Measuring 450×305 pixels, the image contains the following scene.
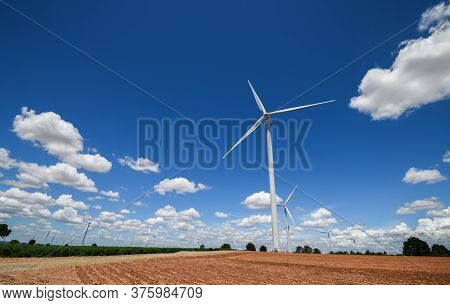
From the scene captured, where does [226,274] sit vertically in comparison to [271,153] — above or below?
below

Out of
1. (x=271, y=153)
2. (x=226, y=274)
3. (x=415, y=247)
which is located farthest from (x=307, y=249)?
(x=226, y=274)

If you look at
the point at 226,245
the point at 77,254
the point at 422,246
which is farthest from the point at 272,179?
the point at 226,245

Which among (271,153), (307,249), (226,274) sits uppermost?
(271,153)

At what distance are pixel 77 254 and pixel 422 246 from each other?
114 m

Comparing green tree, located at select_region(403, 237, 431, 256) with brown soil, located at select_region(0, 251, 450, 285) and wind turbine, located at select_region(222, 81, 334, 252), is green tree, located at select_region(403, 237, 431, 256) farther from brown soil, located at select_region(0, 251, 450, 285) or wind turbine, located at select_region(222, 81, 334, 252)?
brown soil, located at select_region(0, 251, 450, 285)

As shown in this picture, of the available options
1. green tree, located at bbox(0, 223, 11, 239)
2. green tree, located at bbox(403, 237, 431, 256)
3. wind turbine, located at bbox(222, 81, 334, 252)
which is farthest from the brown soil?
green tree, located at bbox(0, 223, 11, 239)

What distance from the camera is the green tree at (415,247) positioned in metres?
101

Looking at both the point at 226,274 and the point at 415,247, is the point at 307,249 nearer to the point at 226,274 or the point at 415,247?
the point at 415,247

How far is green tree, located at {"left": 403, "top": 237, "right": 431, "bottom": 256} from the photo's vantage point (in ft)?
333

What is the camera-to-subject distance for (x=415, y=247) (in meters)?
104

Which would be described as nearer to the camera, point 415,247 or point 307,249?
point 415,247

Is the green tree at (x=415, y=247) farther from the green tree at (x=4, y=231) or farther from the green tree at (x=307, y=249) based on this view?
the green tree at (x=4, y=231)
